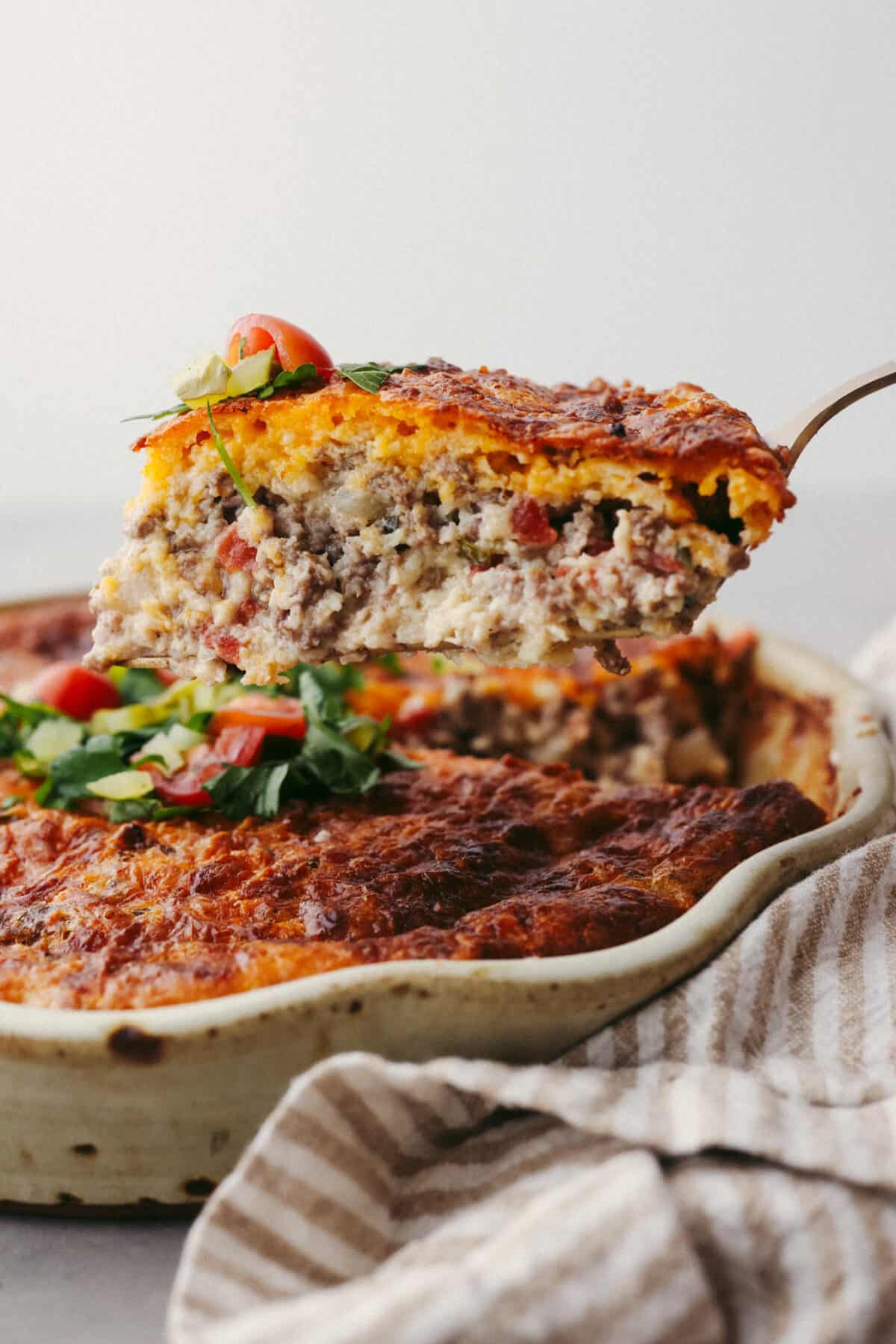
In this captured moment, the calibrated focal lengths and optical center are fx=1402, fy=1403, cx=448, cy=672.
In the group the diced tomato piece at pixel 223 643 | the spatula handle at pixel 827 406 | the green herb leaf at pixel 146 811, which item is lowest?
the green herb leaf at pixel 146 811

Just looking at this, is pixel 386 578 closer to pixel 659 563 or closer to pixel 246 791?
pixel 659 563

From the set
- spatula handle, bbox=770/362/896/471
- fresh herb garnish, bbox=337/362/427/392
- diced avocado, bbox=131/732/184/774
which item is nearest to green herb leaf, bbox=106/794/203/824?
diced avocado, bbox=131/732/184/774

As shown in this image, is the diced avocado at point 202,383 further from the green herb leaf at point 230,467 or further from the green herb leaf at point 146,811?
the green herb leaf at point 146,811

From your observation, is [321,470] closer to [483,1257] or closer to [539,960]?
[539,960]

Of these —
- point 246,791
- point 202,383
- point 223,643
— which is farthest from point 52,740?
point 202,383

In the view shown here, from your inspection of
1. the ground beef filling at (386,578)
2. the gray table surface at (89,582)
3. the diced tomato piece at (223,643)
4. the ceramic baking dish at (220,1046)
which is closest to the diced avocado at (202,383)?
the ground beef filling at (386,578)

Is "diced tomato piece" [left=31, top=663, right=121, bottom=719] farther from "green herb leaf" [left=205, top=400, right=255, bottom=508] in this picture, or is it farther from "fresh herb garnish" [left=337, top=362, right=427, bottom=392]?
"fresh herb garnish" [left=337, top=362, right=427, bottom=392]
